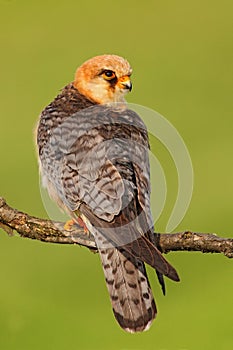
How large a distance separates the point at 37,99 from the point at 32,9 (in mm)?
5545

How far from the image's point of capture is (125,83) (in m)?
6.73

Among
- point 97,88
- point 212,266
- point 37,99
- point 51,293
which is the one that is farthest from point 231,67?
point 97,88

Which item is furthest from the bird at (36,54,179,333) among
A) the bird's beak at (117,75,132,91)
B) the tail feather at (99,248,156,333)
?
the bird's beak at (117,75,132,91)

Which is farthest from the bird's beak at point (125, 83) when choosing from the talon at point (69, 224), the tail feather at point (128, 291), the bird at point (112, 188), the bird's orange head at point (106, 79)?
the tail feather at point (128, 291)

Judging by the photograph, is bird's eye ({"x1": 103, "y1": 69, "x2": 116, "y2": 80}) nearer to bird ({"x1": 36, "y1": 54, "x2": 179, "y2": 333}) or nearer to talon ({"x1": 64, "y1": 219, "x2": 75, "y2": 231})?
bird ({"x1": 36, "y1": 54, "x2": 179, "y2": 333})

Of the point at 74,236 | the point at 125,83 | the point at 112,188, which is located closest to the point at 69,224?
the point at 74,236

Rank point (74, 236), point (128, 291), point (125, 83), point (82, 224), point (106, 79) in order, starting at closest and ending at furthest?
point (128, 291) → point (74, 236) → point (82, 224) → point (125, 83) → point (106, 79)

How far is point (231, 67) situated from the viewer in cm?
1802

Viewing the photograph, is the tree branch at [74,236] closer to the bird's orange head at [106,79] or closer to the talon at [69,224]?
the talon at [69,224]

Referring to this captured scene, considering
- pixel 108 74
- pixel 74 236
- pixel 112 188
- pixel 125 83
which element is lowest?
pixel 74 236

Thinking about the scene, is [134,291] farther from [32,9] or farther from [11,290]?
[32,9]

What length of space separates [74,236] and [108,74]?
1661 millimetres

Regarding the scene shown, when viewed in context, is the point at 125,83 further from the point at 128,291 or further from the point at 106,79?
the point at 128,291

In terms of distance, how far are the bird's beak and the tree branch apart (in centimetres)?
131
